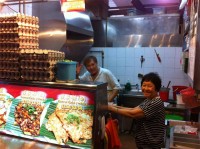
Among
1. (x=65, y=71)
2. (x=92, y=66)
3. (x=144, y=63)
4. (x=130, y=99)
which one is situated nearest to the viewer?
(x=65, y=71)

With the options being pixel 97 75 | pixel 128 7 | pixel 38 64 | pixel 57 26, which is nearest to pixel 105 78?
pixel 97 75

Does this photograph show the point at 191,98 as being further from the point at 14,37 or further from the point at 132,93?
the point at 132,93

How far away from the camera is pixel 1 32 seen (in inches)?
88.9

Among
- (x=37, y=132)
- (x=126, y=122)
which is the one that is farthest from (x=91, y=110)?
(x=126, y=122)

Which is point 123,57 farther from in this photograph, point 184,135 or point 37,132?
point 37,132

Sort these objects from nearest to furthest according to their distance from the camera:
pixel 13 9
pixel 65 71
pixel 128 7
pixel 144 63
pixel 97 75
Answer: pixel 65 71
pixel 97 75
pixel 13 9
pixel 144 63
pixel 128 7

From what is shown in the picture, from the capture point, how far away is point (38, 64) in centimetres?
211

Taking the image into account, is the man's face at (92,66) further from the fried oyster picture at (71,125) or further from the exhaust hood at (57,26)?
the fried oyster picture at (71,125)

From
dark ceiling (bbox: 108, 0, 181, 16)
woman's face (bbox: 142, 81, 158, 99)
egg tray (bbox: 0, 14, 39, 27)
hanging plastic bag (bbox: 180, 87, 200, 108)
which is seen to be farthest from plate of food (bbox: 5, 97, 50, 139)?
dark ceiling (bbox: 108, 0, 181, 16)

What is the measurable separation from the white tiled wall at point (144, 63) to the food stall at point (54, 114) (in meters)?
3.49

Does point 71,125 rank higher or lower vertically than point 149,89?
lower

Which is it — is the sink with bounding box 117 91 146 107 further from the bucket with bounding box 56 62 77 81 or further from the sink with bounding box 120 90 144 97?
the bucket with bounding box 56 62 77 81

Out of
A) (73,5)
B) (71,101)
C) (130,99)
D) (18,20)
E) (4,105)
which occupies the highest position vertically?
(73,5)

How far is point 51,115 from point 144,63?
12.4ft
